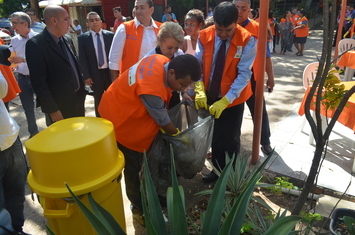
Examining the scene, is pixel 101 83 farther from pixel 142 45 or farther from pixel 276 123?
pixel 276 123

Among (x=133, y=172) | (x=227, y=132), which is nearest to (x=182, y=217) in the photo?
(x=133, y=172)

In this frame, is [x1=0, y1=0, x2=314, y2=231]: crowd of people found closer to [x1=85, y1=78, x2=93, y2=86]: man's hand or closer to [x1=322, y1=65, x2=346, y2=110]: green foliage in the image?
[x1=85, y1=78, x2=93, y2=86]: man's hand

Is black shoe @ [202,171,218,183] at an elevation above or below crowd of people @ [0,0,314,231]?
below

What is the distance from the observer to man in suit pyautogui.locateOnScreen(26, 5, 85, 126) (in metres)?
2.67

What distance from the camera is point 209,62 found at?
8.79 ft

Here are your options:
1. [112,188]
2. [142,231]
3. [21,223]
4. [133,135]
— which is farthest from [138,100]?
[21,223]

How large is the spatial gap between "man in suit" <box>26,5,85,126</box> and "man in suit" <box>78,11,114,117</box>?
959mm

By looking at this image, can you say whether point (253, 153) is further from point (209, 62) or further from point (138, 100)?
point (138, 100)

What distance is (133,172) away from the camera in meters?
2.40

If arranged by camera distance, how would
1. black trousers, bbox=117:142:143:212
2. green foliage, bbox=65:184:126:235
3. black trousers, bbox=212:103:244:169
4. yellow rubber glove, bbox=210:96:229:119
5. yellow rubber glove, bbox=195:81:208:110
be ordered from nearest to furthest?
green foliage, bbox=65:184:126:235 < black trousers, bbox=117:142:143:212 < yellow rubber glove, bbox=210:96:229:119 < yellow rubber glove, bbox=195:81:208:110 < black trousers, bbox=212:103:244:169

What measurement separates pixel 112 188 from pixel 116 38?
2315mm

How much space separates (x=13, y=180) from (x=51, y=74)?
1.19 m

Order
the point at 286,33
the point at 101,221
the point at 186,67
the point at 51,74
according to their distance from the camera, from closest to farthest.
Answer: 1. the point at 101,221
2. the point at 186,67
3. the point at 51,74
4. the point at 286,33

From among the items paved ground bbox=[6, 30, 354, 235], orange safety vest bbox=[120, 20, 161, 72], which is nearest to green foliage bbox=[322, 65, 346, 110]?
paved ground bbox=[6, 30, 354, 235]
